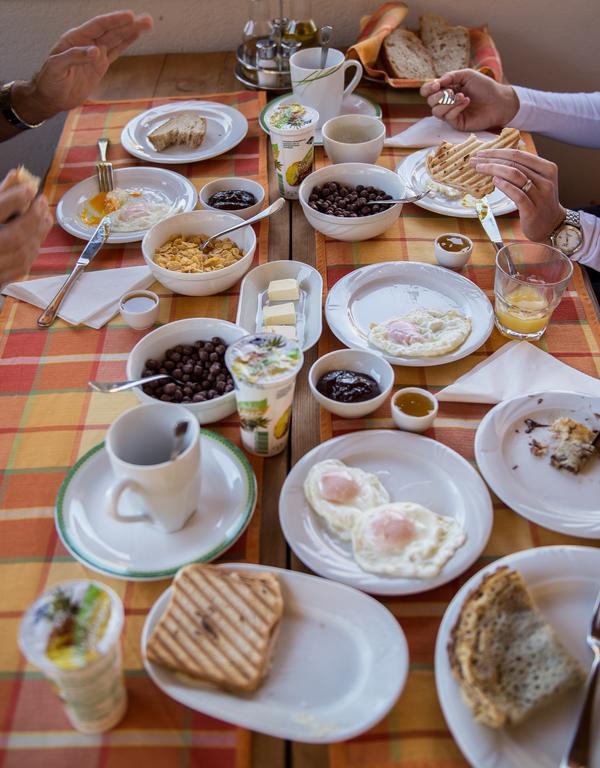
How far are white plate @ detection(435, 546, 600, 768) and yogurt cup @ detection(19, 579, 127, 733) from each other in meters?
0.50

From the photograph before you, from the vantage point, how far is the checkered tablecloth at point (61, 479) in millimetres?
1032

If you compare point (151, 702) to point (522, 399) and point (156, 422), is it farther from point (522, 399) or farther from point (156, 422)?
point (522, 399)

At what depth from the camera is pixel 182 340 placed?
1.64m

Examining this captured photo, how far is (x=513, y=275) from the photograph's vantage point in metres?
1.76

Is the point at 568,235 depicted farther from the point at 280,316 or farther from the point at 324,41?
the point at 324,41

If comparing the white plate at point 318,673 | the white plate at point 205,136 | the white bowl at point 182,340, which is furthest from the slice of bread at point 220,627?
the white plate at point 205,136

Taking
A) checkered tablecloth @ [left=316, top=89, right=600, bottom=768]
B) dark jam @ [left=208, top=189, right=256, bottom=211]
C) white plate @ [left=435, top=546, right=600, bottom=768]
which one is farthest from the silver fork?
dark jam @ [left=208, top=189, right=256, bottom=211]

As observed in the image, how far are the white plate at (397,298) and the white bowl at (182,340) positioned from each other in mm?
288

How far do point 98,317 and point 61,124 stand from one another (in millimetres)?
1981

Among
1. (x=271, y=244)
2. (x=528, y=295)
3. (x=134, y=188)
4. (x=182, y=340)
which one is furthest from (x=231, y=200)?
(x=528, y=295)

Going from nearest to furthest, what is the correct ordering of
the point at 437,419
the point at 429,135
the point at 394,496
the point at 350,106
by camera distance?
the point at 394,496
the point at 437,419
the point at 429,135
the point at 350,106

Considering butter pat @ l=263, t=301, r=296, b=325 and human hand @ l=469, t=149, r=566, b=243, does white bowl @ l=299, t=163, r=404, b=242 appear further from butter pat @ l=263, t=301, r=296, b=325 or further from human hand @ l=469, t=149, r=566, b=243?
butter pat @ l=263, t=301, r=296, b=325

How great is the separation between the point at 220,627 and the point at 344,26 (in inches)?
114

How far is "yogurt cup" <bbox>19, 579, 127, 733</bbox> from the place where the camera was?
3.04 ft
